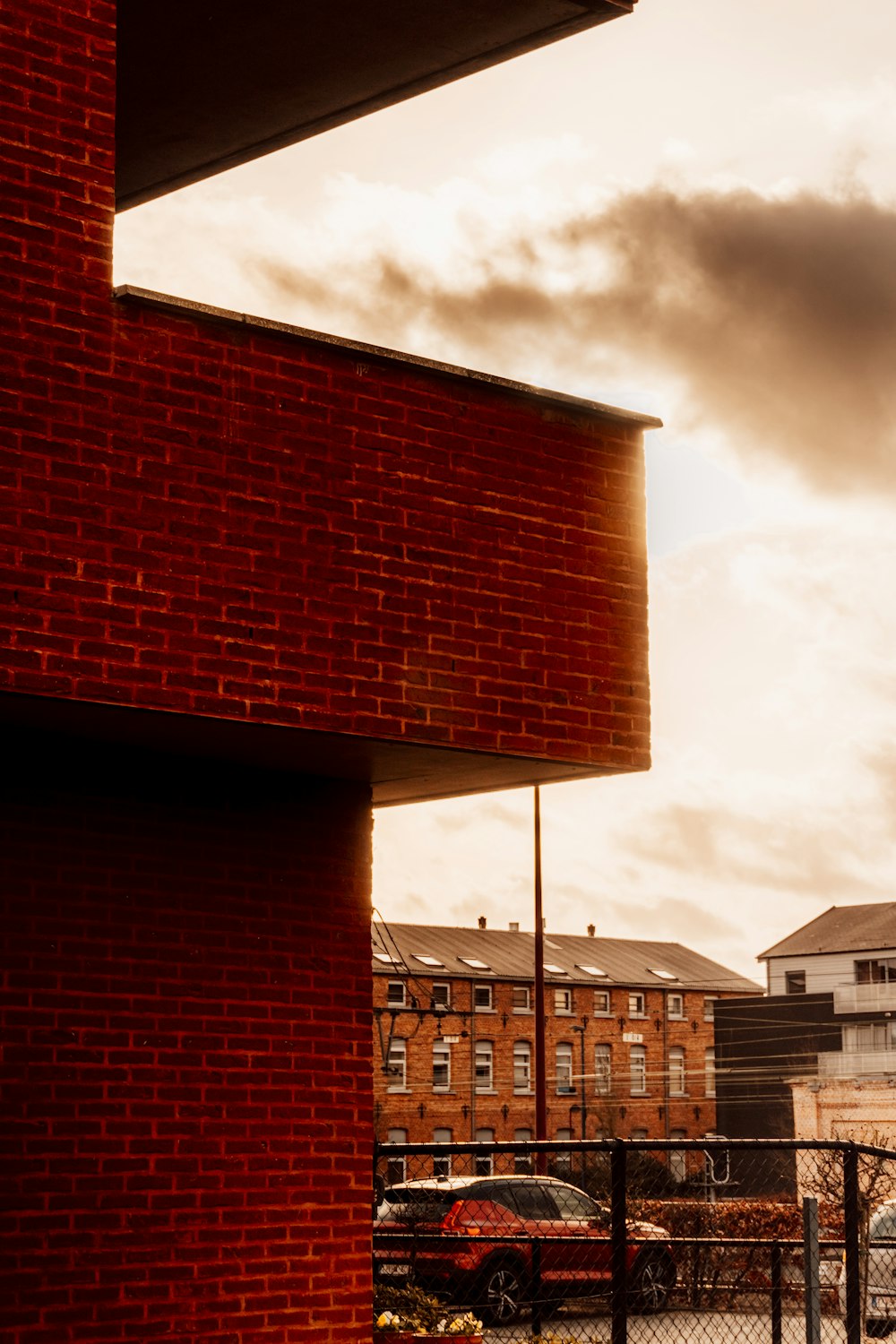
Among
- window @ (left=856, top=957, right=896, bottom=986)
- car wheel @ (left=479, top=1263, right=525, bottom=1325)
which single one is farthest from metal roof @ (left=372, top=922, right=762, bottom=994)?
car wheel @ (left=479, top=1263, right=525, bottom=1325)

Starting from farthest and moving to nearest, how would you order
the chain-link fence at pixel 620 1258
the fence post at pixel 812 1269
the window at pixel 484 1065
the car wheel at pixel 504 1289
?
the window at pixel 484 1065 → the car wheel at pixel 504 1289 → the chain-link fence at pixel 620 1258 → the fence post at pixel 812 1269

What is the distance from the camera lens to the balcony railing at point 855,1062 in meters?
70.0

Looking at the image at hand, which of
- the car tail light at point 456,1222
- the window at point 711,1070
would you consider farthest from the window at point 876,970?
the car tail light at point 456,1222

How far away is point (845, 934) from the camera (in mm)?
86938

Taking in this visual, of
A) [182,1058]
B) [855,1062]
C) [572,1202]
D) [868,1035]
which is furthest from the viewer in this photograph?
[868,1035]

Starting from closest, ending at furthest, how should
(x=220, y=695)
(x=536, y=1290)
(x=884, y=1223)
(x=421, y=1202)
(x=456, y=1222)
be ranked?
(x=220, y=695) < (x=536, y=1290) < (x=421, y=1202) < (x=456, y=1222) < (x=884, y=1223)

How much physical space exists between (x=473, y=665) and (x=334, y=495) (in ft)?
3.02

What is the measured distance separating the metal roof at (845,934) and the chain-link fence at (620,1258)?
61.6 m

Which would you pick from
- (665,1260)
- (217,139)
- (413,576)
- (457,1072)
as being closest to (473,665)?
(413,576)

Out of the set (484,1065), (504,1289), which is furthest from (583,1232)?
(484,1065)

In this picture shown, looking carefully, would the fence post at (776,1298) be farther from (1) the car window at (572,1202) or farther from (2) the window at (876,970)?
(2) the window at (876,970)

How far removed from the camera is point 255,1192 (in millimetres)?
7441

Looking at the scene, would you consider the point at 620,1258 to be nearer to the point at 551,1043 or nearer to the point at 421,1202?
the point at 421,1202

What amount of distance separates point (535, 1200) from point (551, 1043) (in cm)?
5739
